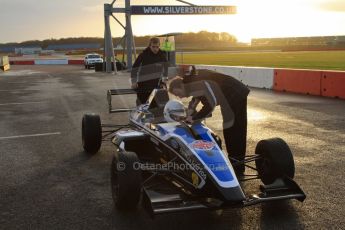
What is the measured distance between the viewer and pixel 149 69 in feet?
26.9

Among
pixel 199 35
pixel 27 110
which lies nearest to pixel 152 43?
pixel 27 110

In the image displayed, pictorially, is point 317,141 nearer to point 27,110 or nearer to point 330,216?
point 330,216

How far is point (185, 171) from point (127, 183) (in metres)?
0.65

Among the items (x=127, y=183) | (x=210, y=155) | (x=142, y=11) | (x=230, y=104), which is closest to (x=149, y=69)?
(x=230, y=104)

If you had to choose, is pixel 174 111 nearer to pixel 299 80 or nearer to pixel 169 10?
pixel 299 80

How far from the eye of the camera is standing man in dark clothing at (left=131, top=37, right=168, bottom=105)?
8008 mm

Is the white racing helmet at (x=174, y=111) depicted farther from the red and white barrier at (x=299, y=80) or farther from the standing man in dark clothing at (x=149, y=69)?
the red and white barrier at (x=299, y=80)

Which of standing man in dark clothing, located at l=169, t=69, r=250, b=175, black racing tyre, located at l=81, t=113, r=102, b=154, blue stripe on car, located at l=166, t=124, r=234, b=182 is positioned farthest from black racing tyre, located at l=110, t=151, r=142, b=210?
black racing tyre, located at l=81, t=113, r=102, b=154

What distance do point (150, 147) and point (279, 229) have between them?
2118 millimetres

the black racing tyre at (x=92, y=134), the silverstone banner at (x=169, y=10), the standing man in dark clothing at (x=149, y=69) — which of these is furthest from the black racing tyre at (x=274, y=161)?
the silverstone banner at (x=169, y=10)

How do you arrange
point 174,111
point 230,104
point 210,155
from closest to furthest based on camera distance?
point 210,155
point 174,111
point 230,104

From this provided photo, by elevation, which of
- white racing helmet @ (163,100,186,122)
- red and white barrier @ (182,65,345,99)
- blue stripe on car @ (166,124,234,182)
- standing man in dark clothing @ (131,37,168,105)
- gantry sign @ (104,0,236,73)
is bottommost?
red and white barrier @ (182,65,345,99)

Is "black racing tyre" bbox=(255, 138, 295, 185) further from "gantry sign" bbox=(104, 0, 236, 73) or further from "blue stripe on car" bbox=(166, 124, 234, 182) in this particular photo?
"gantry sign" bbox=(104, 0, 236, 73)

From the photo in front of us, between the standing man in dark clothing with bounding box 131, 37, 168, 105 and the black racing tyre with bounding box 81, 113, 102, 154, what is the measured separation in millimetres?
1149
